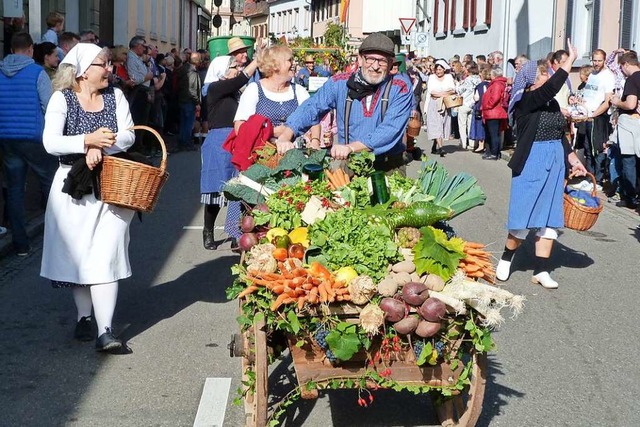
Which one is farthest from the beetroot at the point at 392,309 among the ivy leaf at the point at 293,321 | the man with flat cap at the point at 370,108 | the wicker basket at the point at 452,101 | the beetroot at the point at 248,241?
the wicker basket at the point at 452,101

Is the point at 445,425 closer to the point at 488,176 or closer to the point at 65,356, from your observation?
the point at 65,356

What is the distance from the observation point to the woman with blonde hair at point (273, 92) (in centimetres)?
812

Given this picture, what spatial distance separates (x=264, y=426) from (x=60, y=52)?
1130cm

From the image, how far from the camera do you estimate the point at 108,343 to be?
681 centimetres

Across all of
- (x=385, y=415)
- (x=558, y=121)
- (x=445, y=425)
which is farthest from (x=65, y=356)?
(x=558, y=121)

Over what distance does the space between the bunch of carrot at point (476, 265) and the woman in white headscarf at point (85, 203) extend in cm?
250

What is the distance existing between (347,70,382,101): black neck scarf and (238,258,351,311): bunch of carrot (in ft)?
6.58

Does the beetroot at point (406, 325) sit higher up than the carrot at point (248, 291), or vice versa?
the carrot at point (248, 291)

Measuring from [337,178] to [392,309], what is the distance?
1329mm

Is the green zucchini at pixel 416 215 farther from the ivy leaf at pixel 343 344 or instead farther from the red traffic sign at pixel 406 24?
the red traffic sign at pixel 406 24

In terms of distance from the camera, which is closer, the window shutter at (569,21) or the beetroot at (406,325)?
the beetroot at (406,325)

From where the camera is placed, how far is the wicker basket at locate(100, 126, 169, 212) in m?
6.36

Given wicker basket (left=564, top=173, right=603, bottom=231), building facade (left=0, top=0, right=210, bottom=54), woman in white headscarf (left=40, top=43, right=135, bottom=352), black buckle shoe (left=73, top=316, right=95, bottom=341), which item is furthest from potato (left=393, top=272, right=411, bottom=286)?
building facade (left=0, top=0, right=210, bottom=54)

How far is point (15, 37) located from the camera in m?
10.5
